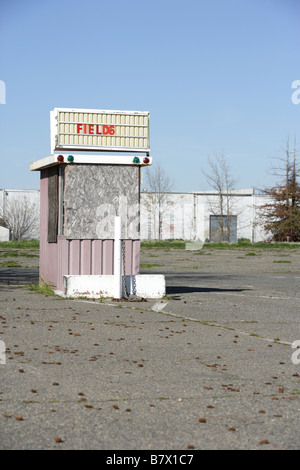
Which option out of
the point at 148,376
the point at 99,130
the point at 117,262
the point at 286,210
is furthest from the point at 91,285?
the point at 286,210

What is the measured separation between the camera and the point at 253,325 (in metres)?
10.9

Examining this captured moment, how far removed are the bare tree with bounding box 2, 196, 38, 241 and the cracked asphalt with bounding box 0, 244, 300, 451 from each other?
58.5 metres

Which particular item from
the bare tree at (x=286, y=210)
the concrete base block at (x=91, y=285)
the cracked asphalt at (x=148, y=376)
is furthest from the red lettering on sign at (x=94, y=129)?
the bare tree at (x=286, y=210)

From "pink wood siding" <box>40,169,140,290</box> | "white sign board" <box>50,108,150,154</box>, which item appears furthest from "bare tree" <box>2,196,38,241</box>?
"white sign board" <box>50,108,150,154</box>

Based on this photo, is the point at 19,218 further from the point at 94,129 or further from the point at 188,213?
the point at 94,129

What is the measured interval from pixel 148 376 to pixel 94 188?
8593 millimetres

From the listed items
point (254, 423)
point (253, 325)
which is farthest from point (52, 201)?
point (254, 423)

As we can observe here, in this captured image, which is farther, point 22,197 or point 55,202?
point 22,197

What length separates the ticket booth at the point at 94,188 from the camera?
1513 cm

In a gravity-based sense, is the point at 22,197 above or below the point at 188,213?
above

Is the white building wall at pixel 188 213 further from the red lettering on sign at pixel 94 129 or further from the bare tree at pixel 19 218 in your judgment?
the red lettering on sign at pixel 94 129

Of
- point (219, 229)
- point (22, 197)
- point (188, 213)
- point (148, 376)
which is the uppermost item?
point (22, 197)

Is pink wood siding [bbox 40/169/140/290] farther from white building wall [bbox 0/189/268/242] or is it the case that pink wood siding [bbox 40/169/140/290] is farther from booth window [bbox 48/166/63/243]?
white building wall [bbox 0/189/268/242]

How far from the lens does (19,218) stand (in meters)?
71.2
